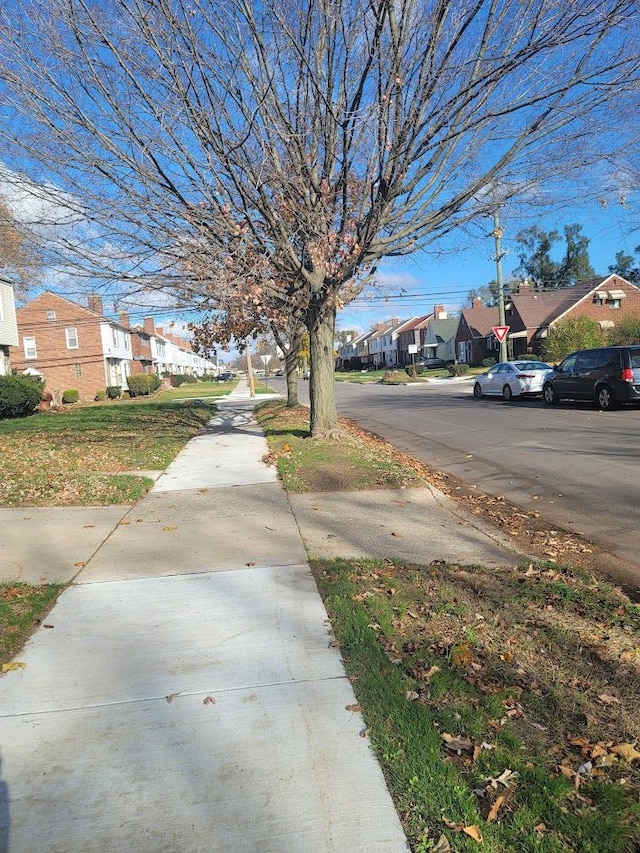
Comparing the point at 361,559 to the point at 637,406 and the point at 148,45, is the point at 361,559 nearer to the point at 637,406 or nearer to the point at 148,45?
the point at 148,45

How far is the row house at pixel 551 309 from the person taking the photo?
47.2m

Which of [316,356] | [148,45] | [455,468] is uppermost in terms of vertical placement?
[148,45]

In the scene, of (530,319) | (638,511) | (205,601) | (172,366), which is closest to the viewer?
(205,601)

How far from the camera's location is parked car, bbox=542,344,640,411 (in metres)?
16.2

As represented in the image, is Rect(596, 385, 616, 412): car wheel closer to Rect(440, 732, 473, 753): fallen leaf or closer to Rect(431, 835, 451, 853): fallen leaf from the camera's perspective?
Rect(440, 732, 473, 753): fallen leaf

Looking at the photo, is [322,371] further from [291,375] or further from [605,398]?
[291,375]

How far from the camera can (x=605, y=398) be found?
16.9m

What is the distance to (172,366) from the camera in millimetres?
90688

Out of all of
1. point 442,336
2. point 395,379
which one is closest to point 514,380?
point 395,379

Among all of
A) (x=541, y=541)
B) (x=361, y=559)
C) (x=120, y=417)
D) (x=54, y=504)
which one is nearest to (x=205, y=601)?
(x=361, y=559)

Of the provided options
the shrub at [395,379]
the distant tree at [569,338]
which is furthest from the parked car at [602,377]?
the shrub at [395,379]

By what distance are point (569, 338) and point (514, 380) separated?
14.2 metres

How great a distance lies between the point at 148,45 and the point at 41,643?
7105 millimetres

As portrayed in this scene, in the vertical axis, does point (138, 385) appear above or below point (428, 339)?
below
